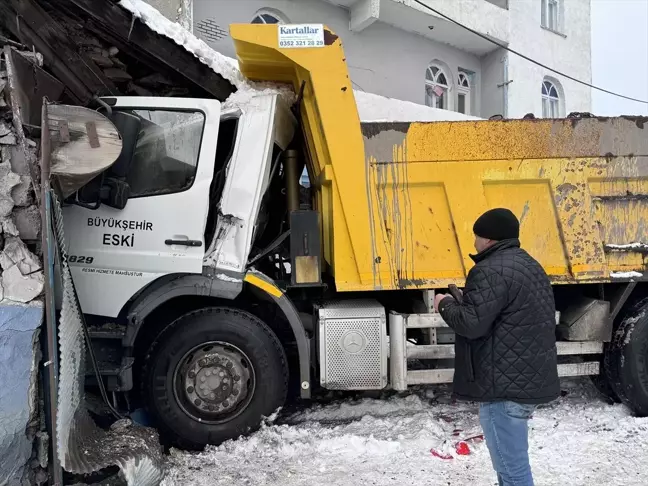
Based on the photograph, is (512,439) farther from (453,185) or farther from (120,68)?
(120,68)

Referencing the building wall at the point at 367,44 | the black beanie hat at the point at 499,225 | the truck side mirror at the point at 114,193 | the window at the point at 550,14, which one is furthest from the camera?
the window at the point at 550,14

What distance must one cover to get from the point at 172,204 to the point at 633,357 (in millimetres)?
3786

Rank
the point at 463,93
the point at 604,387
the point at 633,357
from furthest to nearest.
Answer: the point at 463,93
the point at 604,387
the point at 633,357

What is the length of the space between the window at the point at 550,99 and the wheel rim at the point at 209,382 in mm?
15391

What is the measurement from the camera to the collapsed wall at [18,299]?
9.21 feet

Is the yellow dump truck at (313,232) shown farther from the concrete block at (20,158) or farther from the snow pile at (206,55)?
the concrete block at (20,158)

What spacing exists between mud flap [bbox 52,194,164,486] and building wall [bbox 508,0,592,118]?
45.8 feet

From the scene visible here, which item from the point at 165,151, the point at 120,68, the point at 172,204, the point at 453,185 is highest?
the point at 120,68

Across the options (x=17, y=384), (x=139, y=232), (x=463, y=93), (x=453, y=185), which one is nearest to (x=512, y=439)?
(x=453, y=185)

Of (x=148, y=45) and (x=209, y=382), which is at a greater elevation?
(x=148, y=45)

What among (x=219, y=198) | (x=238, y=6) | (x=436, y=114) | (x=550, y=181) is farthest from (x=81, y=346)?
(x=238, y=6)

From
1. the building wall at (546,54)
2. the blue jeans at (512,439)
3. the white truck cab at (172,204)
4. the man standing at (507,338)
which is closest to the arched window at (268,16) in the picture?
the building wall at (546,54)

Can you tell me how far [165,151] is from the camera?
3.81 m

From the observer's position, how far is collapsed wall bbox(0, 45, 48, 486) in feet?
9.21
